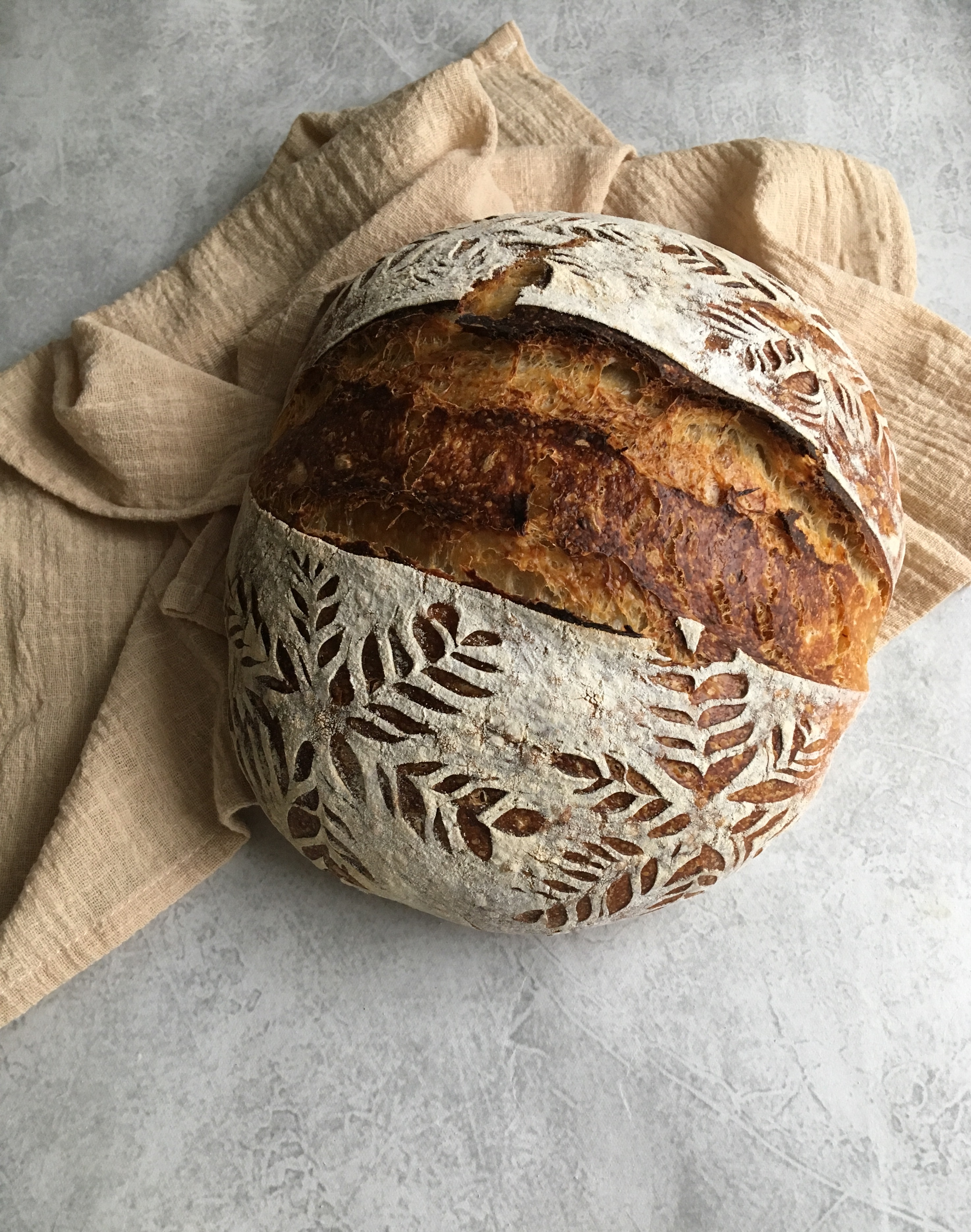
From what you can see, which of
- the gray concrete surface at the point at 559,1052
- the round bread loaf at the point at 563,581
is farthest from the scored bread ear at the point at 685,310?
the gray concrete surface at the point at 559,1052

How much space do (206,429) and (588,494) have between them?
60 centimetres

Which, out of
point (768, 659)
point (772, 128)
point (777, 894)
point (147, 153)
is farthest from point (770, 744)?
point (147, 153)

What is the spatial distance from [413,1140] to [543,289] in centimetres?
102

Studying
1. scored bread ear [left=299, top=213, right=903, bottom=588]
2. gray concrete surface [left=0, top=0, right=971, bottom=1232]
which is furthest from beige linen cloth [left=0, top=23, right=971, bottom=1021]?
scored bread ear [left=299, top=213, right=903, bottom=588]

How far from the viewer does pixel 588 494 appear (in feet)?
3.14

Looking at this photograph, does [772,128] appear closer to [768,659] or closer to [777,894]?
[768,659]

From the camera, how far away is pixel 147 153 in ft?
→ 5.15

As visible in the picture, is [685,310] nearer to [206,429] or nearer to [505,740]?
[505,740]

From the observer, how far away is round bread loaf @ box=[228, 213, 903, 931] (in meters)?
0.94

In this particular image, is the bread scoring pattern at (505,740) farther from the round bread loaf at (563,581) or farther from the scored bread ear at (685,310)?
the scored bread ear at (685,310)

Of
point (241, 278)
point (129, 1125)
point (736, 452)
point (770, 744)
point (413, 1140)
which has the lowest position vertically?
point (413, 1140)

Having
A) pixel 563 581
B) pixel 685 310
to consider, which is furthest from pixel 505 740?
pixel 685 310

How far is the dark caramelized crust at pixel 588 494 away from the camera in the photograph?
3.11 ft

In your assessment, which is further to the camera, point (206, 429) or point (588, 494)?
point (206, 429)
